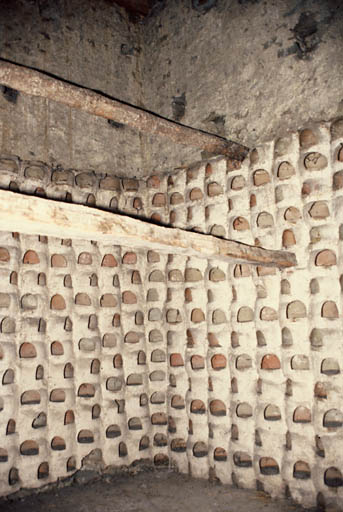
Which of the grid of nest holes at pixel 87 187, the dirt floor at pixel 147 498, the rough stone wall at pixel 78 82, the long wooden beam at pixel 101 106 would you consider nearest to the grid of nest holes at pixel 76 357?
the dirt floor at pixel 147 498

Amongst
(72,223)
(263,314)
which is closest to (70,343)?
(263,314)

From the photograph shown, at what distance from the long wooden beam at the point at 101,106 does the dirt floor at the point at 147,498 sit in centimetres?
227

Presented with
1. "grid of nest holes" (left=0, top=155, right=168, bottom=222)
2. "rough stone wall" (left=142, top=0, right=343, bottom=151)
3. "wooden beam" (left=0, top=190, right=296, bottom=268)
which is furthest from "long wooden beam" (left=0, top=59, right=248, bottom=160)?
"wooden beam" (left=0, top=190, right=296, bottom=268)

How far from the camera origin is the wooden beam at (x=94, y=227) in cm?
150

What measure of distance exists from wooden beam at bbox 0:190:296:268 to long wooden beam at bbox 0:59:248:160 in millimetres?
971

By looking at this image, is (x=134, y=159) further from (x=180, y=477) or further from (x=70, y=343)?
(x=180, y=477)

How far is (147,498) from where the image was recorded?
8.98 feet

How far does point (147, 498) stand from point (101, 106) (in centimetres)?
254

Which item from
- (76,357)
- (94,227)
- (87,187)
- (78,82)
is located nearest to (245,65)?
(78,82)

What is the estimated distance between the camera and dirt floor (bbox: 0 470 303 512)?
8.36 feet

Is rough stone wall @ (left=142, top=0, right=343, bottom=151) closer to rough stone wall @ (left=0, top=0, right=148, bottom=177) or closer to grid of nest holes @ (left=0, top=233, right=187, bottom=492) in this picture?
rough stone wall @ (left=0, top=0, right=148, bottom=177)

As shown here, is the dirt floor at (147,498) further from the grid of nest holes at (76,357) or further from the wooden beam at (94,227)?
the wooden beam at (94,227)

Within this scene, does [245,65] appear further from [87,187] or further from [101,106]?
→ [87,187]

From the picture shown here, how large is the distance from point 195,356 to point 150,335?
425 mm
